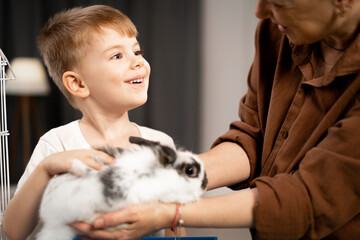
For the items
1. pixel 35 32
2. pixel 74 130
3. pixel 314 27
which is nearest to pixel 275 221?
pixel 314 27

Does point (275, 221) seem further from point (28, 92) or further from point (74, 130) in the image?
point (28, 92)

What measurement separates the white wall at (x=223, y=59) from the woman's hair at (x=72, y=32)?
224 cm

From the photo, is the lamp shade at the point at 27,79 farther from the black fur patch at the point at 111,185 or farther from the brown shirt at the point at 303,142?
the black fur patch at the point at 111,185

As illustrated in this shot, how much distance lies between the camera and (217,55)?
3.49m

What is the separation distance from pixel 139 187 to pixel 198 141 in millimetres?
2693

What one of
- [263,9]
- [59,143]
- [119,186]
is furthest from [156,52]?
[119,186]

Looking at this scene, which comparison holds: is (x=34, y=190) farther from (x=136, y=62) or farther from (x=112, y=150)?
(x=136, y=62)

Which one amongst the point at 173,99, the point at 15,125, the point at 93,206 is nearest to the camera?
the point at 93,206

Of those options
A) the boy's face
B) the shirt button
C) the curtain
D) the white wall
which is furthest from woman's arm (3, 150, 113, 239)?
the white wall

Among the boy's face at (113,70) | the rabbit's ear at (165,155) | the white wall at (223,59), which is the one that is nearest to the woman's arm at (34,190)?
the rabbit's ear at (165,155)

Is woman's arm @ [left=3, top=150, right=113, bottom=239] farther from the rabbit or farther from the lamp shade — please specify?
the lamp shade

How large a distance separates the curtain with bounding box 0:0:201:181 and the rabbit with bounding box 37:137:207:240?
237 centimetres

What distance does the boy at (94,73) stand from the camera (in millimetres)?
1213

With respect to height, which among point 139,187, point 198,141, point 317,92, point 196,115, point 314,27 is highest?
point 314,27
